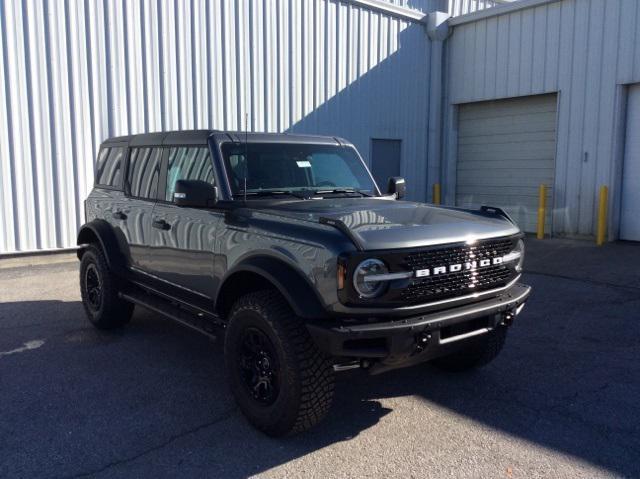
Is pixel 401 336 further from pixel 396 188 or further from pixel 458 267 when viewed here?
pixel 396 188

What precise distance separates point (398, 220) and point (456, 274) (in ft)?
1.64

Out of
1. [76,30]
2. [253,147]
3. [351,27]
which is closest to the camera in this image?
[253,147]

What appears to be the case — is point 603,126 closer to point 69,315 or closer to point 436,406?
point 436,406

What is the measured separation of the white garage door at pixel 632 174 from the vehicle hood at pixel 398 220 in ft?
27.3

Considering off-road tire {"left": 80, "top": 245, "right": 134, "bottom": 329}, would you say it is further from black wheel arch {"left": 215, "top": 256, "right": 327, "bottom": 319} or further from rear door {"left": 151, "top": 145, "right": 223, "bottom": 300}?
black wheel arch {"left": 215, "top": 256, "right": 327, "bottom": 319}

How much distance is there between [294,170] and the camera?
4.67 m

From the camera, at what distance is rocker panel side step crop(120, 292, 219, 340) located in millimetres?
4238

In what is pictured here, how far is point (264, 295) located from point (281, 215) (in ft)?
1.72

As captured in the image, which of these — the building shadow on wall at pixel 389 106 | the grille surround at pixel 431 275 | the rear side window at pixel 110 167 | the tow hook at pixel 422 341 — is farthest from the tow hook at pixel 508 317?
the building shadow on wall at pixel 389 106

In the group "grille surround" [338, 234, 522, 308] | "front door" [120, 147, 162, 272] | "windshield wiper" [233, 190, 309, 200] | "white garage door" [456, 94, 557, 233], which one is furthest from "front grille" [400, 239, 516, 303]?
"white garage door" [456, 94, 557, 233]

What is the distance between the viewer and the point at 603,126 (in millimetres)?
11391

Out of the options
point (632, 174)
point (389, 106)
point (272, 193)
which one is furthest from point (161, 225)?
point (389, 106)

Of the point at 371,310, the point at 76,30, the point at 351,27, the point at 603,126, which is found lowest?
the point at 371,310

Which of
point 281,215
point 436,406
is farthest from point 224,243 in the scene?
point 436,406
